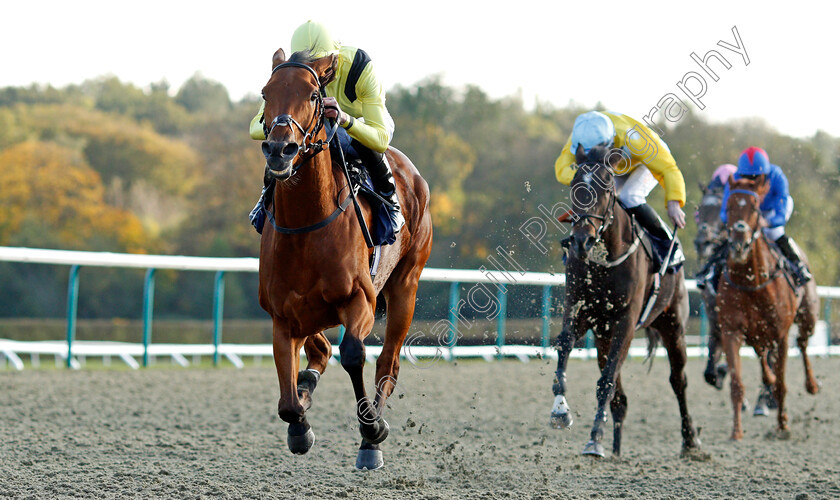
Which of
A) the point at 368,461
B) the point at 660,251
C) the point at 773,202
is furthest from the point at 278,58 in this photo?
the point at 773,202

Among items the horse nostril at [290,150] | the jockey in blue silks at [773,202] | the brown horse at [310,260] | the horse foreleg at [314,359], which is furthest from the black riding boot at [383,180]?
the jockey in blue silks at [773,202]

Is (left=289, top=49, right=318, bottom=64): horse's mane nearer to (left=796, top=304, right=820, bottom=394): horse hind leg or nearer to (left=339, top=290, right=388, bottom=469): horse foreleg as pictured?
(left=339, top=290, right=388, bottom=469): horse foreleg

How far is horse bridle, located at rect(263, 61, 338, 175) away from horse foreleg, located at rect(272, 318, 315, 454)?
728 millimetres

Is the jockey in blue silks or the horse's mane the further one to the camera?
the jockey in blue silks

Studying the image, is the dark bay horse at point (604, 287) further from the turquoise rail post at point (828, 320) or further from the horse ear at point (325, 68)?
the turquoise rail post at point (828, 320)

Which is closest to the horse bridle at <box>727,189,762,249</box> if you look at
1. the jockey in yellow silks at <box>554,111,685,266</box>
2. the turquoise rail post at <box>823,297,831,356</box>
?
the jockey in yellow silks at <box>554,111,685,266</box>

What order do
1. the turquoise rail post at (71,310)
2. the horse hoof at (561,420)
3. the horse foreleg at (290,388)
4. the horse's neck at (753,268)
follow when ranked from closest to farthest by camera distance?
the horse foreleg at (290,388) < the horse hoof at (561,420) < the horse's neck at (753,268) < the turquoise rail post at (71,310)

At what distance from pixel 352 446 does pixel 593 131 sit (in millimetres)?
2468

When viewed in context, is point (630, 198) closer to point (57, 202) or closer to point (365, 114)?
point (365, 114)

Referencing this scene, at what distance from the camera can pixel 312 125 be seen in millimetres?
3676

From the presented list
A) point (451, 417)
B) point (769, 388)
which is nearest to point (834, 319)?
point (769, 388)

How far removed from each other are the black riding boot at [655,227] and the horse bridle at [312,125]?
9.19ft

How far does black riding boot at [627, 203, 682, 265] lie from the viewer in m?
6.05

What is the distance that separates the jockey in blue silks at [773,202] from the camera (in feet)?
25.0
